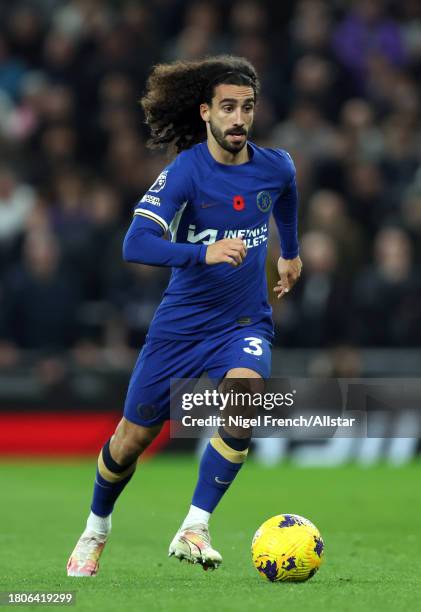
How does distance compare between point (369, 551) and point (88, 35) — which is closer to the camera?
point (369, 551)

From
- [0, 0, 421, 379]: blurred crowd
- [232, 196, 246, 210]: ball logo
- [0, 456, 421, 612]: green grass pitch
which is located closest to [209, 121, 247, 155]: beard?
[232, 196, 246, 210]: ball logo

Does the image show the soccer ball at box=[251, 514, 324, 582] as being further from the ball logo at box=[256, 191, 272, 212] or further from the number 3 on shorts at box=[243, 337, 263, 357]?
the ball logo at box=[256, 191, 272, 212]

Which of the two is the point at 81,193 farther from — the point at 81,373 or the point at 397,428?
the point at 397,428

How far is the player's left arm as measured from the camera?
7.54 meters

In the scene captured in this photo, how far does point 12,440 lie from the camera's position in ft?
48.4

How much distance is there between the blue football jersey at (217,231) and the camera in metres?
7.07

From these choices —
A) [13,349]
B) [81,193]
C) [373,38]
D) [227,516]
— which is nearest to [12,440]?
[13,349]

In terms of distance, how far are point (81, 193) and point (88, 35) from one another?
266cm

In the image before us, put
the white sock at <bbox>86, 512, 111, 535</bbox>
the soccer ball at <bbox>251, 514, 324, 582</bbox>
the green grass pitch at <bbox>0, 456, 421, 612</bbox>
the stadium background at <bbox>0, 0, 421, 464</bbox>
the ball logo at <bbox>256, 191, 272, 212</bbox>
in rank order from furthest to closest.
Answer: the stadium background at <bbox>0, 0, 421, 464</bbox>
the white sock at <bbox>86, 512, 111, 535</bbox>
the ball logo at <bbox>256, 191, 272, 212</bbox>
the soccer ball at <bbox>251, 514, 324, 582</bbox>
the green grass pitch at <bbox>0, 456, 421, 612</bbox>

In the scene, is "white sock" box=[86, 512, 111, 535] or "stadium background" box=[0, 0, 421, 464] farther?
"stadium background" box=[0, 0, 421, 464]

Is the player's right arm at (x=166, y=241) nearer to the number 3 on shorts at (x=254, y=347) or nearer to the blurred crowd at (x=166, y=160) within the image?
the number 3 on shorts at (x=254, y=347)

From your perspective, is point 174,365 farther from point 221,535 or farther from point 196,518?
point 221,535

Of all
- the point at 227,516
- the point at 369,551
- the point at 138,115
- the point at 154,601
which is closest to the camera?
the point at 154,601

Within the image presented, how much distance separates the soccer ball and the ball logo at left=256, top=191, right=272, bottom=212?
5.27 ft
